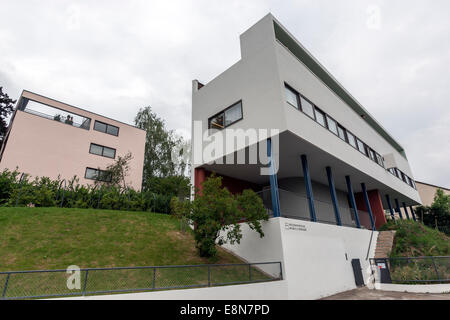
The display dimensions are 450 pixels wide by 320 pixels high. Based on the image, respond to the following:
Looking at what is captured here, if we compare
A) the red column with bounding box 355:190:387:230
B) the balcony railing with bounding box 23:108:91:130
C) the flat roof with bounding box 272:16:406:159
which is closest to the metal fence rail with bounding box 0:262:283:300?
the flat roof with bounding box 272:16:406:159

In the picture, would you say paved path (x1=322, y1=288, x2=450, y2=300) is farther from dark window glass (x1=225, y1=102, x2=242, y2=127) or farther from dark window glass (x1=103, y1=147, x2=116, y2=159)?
dark window glass (x1=103, y1=147, x2=116, y2=159)

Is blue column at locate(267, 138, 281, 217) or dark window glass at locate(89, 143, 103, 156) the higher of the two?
dark window glass at locate(89, 143, 103, 156)

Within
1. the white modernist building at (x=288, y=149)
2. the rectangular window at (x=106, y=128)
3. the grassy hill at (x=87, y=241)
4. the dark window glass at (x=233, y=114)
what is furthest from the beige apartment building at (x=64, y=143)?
the dark window glass at (x=233, y=114)

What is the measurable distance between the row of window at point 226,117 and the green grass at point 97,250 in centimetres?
646

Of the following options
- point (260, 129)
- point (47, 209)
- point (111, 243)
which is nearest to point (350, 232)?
point (260, 129)

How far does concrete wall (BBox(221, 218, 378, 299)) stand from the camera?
9.97 meters

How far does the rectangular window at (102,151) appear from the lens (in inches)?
1008

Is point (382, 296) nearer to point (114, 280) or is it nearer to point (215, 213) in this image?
point (215, 213)

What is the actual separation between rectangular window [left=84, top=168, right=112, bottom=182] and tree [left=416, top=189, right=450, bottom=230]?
129 ft

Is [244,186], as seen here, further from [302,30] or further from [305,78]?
[302,30]

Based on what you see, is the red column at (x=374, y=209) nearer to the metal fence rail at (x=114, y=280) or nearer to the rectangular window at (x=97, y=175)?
the metal fence rail at (x=114, y=280)

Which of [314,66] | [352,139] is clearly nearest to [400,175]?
[352,139]

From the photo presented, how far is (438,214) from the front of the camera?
103ft
